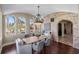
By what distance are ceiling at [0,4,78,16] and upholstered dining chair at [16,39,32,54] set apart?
56 centimetres

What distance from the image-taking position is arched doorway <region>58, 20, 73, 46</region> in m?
1.78

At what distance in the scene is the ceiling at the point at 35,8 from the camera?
5.95 ft

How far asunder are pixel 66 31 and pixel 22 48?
2.78ft

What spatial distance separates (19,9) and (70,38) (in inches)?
41.4

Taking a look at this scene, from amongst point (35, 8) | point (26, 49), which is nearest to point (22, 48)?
point (26, 49)

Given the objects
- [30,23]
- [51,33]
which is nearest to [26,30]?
[30,23]

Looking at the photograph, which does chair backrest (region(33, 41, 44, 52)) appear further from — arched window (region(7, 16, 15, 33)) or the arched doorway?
arched window (region(7, 16, 15, 33))

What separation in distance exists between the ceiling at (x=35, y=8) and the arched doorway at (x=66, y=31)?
0.24 m

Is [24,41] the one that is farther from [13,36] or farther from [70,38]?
[70,38]

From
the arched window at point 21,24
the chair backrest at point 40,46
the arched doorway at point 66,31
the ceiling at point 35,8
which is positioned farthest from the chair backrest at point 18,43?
the arched doorway at point 66,31

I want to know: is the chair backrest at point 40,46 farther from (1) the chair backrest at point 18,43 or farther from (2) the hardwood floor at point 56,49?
(1) the chair backrest at point 18,43

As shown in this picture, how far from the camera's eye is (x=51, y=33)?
190 cm

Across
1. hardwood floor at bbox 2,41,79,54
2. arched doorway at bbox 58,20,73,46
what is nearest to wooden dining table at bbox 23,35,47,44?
hardwood floor at bbox 2,41,79,54

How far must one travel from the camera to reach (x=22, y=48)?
1.83 meters
